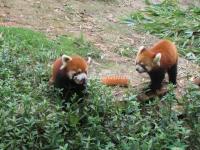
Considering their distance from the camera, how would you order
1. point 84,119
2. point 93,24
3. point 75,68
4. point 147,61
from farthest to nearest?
A: point 93,24 < point 147,61 < point 75,68 < point 84,119

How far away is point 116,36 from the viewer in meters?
8.41

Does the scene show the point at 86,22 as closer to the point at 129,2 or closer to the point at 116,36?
the point at 116,36

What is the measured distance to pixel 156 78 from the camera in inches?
239

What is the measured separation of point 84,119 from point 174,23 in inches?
173

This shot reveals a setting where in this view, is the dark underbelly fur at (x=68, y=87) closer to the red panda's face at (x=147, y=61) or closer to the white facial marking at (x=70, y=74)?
the white facial marking at (x=70, y=74)

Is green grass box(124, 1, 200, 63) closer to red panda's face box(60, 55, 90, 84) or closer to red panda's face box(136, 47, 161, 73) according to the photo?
red panda's face box(136, 47, 161, 73)

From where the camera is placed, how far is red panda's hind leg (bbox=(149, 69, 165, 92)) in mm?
6047

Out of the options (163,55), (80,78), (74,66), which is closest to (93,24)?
(163,55)

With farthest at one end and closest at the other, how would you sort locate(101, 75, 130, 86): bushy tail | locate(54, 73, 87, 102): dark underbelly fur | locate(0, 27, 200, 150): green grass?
locate(101, 75, 130, 86): bushy tail, locate(54, 73, 87, 102): dark underbelly fur, locate(0, 27, 200, 150): green grass

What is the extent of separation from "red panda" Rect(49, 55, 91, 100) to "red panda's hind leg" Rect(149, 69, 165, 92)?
945 millimetres

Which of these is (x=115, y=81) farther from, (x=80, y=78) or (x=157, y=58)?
(x=80, y=78)

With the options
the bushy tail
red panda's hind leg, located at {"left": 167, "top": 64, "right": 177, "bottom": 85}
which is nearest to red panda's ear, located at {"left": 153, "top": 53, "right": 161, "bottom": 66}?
red panda's hind leg, located at {"left": 167, "top": 64, "right": 177, "bottom": 85}

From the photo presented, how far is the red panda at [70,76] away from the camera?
17.7 ft

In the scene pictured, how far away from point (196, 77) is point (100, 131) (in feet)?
6.96
